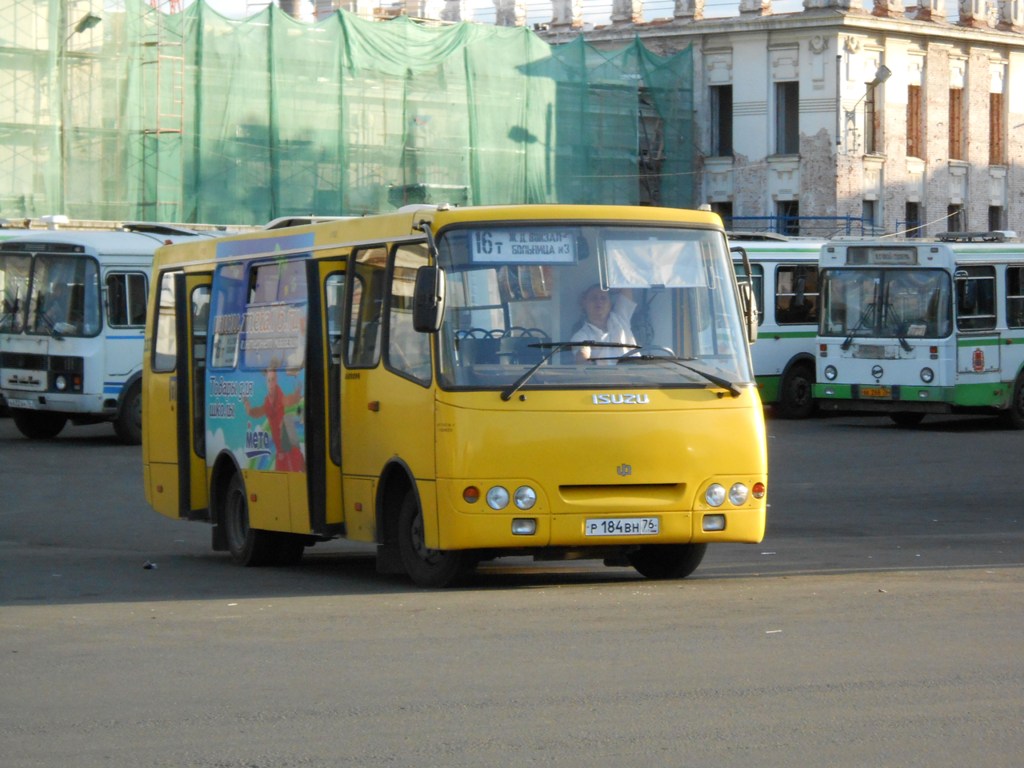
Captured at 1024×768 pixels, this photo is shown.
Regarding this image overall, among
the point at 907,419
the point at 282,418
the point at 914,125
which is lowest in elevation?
the point at 907,419

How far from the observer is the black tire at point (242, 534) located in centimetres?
1399

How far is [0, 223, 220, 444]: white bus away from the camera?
26641 mm

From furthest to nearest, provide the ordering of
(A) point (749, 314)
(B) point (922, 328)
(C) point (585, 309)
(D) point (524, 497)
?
(B) point (922, 328)
(A) point (749, 314)
(C) point (585, 309)
(D) point (524, 497)

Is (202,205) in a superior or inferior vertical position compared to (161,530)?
superior

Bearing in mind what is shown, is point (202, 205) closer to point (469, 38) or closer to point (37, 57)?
point (37, 57)

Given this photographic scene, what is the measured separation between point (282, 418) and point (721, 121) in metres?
45.9

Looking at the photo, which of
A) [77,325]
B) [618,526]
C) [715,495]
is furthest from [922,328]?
[618,526]

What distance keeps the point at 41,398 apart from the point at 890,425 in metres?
13.7

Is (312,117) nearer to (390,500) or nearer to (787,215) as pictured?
(787,215)

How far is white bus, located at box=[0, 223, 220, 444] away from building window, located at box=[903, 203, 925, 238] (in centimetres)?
3487

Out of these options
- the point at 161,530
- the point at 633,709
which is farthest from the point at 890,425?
the point at 633,709

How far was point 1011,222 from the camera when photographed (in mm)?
61406

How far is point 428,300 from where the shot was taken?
11.1 m

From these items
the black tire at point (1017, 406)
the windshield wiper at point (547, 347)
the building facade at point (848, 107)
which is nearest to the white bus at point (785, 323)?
the black tire at point (1017, 406)
